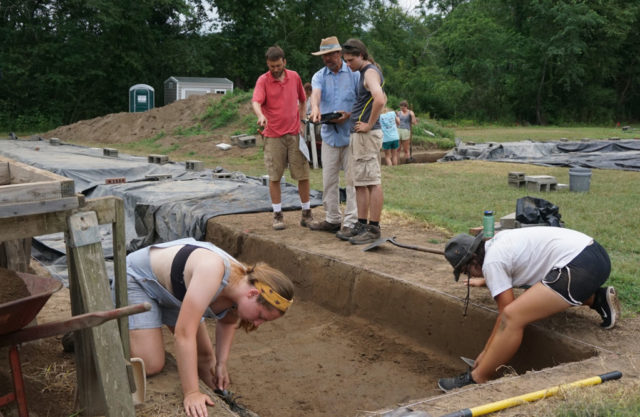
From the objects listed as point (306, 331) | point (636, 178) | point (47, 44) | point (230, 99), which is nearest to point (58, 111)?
point (47, 44)

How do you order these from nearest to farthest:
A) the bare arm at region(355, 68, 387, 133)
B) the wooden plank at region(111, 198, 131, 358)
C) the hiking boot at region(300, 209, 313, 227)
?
the wooden plank at region(111, 198, 131, 358)
the bare arm at region(355, 68, 387, 133)
the hiking boot at region(300, 209, 313, 227)

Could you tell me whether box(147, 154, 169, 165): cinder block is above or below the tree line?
below

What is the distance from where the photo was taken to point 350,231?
6.54 m

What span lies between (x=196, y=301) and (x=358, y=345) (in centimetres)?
247

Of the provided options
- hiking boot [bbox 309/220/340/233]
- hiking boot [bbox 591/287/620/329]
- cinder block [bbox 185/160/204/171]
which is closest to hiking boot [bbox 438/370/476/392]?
hiking boot [bbox 591/287/620/329]

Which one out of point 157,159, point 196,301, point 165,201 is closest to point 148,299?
point 196,301

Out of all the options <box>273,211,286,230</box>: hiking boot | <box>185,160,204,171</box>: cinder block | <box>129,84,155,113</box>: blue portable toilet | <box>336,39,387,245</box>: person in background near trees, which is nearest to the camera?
<box>336,39,387,245</box>: person in background near trees

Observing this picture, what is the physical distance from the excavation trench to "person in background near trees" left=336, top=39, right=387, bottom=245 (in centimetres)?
71

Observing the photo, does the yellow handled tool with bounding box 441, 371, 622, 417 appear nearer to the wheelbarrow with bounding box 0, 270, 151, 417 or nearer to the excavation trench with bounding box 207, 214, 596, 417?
the excavation trench with bounding box 207, 214, 596, 417

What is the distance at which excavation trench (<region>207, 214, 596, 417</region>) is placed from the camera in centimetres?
418

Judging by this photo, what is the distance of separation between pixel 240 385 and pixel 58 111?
2837 centimetres

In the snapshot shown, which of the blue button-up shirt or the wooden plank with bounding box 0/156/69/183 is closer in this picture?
the wooden plank with bounding box 0/156/69/183

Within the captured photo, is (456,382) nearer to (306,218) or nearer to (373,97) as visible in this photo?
(373,97)

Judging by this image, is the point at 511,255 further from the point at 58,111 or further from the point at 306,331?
the point at 58,111
